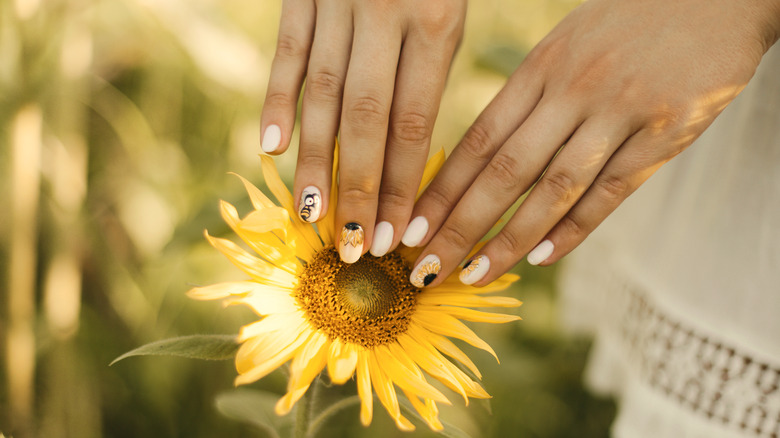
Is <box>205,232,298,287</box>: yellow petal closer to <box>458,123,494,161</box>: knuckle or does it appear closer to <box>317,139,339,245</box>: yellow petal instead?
<box>317,139,339,245</box>: yellow petal

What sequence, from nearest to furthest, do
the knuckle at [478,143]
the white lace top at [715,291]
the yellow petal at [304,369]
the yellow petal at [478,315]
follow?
1. the yellow petal at [304,369]
2. the yellow petal at [478,315]
3. the knuckle at [478,143]
4. the white lace top at [715,291]

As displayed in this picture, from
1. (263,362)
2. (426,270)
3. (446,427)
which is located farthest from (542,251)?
(263,362)

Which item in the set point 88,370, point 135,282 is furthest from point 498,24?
point 88,370

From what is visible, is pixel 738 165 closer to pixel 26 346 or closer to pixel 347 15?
pixel 347 15

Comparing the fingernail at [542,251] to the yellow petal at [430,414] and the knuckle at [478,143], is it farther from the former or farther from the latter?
the yellow petal at [430,414]

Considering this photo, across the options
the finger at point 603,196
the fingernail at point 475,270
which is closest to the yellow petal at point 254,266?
the fingernail at point 475,270

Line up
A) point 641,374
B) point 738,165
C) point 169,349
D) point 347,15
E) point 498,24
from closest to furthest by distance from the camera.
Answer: point 169,349 → point 347,15 → point 738,165 → point 641,374 → point 498,24

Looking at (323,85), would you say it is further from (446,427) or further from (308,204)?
(446,427)
